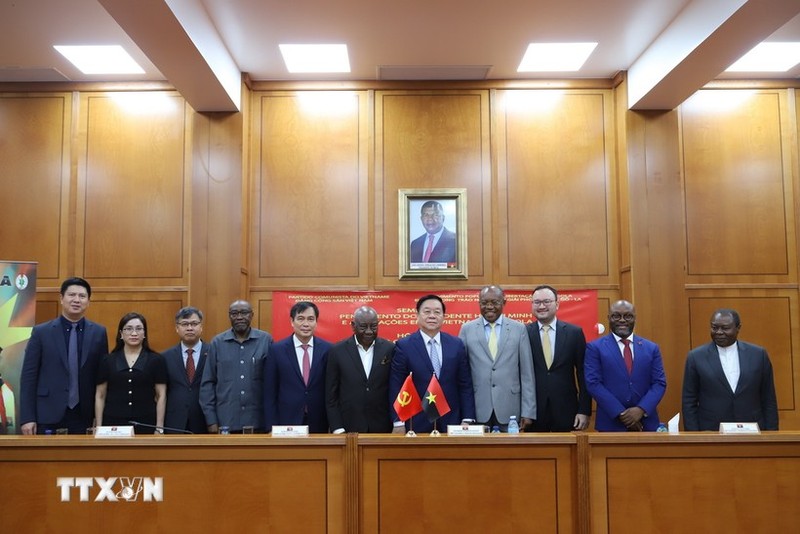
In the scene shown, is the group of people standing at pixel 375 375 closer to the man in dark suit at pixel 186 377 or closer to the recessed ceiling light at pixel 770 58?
the man in dark suit at pixel 186 377

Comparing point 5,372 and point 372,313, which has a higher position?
point 372,313

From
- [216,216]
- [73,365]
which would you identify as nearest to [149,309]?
[216,216]

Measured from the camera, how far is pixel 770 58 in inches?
251

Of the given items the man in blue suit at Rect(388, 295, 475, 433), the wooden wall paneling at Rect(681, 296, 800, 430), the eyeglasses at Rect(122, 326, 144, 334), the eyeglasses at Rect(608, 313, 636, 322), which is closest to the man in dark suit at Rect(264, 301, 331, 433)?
the man in blue suit at Rect(388, 295, 475, 433)

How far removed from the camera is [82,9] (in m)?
5.33

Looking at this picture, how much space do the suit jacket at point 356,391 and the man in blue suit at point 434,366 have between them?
7cm

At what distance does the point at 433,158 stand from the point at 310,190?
1.16 m

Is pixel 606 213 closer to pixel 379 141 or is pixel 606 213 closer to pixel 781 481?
pixel 379 141

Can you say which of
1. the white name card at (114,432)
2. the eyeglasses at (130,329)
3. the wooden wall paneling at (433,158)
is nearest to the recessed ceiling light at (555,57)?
the wooden wall paneling at (433,158)

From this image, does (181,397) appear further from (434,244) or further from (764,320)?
(764,320)

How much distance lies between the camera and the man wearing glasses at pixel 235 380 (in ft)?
14.5

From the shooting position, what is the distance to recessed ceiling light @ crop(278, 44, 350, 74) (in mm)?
6160

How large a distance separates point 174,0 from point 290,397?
2.59 meters

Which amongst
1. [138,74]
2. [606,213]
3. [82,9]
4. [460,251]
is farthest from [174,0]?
[606,213]
